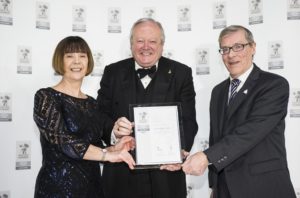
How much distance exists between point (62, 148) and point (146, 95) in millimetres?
837

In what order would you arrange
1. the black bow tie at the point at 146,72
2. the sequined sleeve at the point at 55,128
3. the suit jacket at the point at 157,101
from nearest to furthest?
the sequined sleeve at the point at 55,128
the suit jacket at the point at 157,101
the black bow tie at the point at 146,72

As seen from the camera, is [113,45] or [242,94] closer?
[242,94]

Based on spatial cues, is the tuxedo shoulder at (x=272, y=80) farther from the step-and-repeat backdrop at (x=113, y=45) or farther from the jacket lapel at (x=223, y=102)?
the step-and-repeat backdrop at (x=113, y=45)

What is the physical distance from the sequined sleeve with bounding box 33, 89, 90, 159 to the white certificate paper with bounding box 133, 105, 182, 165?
0.37m

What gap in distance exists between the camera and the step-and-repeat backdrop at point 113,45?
3293mm

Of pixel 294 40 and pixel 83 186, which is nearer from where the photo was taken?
pixel 83 186

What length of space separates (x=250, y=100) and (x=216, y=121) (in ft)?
1.15

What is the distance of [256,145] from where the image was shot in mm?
2166

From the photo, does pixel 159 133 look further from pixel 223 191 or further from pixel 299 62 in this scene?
pixel 299 62

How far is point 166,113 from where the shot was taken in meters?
2.24

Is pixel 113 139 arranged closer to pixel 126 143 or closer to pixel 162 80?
pixel 126 143

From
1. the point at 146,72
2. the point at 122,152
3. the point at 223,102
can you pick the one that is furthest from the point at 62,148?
the point at 223,102

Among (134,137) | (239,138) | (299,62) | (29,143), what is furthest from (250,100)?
(29,143)

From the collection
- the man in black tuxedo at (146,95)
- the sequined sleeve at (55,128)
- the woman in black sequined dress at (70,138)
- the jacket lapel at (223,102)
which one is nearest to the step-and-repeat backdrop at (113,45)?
the man in black tuxedo at (146,95)
